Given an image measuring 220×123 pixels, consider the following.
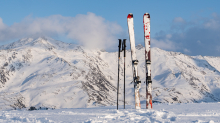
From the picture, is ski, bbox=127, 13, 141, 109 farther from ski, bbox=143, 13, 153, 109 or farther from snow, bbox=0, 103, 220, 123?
snow, bbox=0, 103, 220, 123

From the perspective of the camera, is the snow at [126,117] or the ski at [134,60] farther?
the ski at [134,60]

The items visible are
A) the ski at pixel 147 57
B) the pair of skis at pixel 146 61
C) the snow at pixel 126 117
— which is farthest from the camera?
the ski at pixel 147 57

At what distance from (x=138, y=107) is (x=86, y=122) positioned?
9.88 meters

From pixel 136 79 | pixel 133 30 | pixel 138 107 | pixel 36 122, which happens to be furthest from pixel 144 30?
pixel 36 122

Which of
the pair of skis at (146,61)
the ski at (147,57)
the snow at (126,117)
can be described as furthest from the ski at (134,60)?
the snow at (126,117)

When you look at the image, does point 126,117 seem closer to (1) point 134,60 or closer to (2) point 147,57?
(1) point 134,60

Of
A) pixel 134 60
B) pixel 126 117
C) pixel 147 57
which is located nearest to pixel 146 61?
pixel 147 57

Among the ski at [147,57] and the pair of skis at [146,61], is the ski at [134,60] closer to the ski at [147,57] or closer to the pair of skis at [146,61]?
the pair of skis at [146,61]

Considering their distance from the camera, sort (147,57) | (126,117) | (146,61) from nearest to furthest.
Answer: (126,117), (146,61), (147,57)

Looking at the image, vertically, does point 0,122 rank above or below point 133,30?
below

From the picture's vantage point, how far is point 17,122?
1369 cm

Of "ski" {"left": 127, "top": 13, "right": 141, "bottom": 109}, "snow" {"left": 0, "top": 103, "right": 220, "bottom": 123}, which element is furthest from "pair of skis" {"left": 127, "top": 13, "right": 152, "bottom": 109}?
"snow" {"left": 0, "top": 103, "right": 220, "bottom": 123}

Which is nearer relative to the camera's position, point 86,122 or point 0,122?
point 86,122

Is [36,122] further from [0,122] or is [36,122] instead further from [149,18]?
[149,18]
